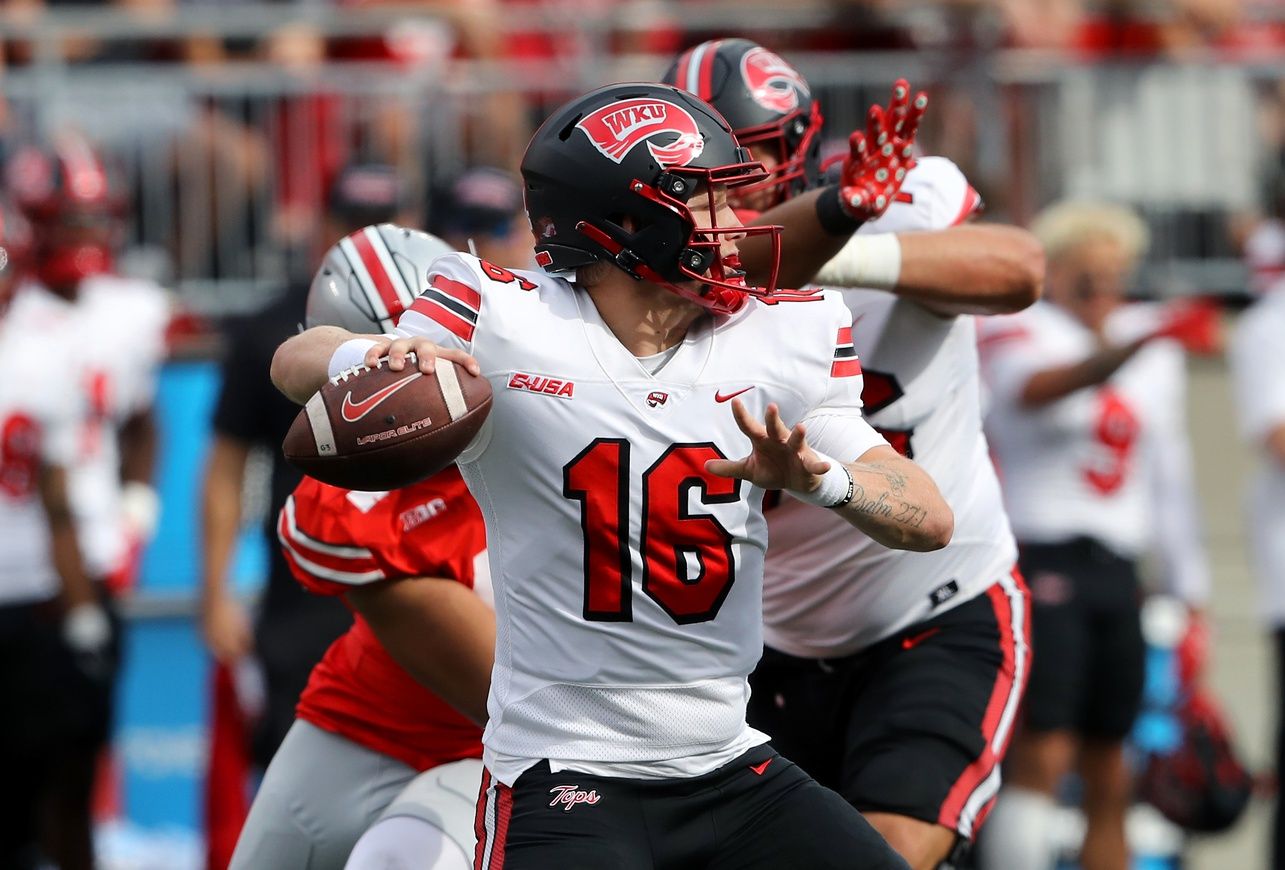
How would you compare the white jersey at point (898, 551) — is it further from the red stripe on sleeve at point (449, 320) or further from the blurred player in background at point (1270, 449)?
the blurred player in background at point (1270, 449)

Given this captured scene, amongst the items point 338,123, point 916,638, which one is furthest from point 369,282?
point 338,123

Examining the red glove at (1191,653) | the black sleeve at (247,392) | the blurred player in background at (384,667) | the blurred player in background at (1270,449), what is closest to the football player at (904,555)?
the blurred player in background at (384,667)

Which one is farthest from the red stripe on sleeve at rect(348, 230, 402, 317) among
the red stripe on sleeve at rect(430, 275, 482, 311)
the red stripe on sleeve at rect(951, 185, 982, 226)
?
the red stripe on sleeve at rect(951, 185, 982, 226)

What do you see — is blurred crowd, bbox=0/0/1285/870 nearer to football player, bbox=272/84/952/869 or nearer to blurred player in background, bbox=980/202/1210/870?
blurred player in background, bbox=980/202/1210/870

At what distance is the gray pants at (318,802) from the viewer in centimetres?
401

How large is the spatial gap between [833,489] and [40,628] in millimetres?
4932

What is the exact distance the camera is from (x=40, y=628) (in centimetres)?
730

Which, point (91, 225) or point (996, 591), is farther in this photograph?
point (91, 225)

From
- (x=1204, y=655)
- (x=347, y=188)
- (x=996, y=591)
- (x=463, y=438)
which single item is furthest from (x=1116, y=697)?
(x=463, y=438)

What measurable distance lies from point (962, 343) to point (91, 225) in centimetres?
435

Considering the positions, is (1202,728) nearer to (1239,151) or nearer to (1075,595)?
(1075,595)

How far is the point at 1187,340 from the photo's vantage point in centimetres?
687

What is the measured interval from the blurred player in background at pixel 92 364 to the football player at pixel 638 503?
14.7 ft

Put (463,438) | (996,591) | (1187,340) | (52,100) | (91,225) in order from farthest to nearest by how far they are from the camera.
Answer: (52,100)
(91,225)
(1187,340)
(996,591)
(463,438)
